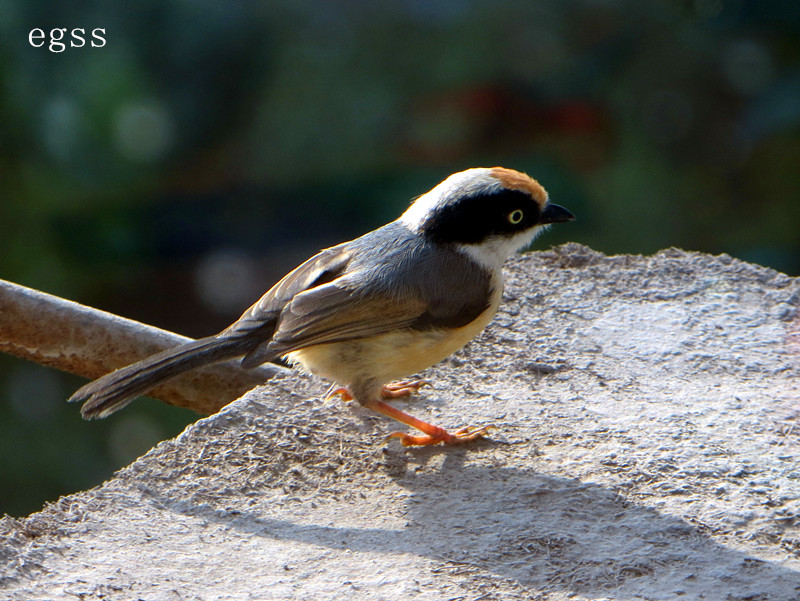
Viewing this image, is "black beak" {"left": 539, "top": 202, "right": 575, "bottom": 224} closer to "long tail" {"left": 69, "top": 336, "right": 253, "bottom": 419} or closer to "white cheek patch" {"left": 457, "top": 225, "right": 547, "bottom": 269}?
"white cheek patch" {"left": 457, "top": 225, "right": 547, "bottom": 269}

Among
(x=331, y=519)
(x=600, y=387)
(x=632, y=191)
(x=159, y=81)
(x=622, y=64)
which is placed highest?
→ (x=622, y=64)

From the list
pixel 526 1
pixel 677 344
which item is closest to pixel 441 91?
pixel 526 1

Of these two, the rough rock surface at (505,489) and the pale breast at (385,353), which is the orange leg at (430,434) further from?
the pale breast at (385,353)

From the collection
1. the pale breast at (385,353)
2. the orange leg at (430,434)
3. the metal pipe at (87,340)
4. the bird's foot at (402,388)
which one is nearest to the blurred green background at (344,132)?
the metal pipe at (87,340)

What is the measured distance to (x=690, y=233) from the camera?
257 inches

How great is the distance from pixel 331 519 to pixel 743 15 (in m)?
4.94

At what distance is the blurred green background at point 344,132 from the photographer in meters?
6.16

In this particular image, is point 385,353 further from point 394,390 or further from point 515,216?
point 515,216

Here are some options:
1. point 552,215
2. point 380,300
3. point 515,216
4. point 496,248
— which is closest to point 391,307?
point 380,300

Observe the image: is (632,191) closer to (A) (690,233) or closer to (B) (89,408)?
(A) (690,233)

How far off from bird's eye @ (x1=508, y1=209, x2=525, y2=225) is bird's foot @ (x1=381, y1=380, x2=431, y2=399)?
709 millimetres

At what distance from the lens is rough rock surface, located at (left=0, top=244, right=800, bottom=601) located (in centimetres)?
250

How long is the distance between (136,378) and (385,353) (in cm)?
84

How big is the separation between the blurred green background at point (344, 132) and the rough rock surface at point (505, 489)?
2.67 metres
